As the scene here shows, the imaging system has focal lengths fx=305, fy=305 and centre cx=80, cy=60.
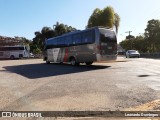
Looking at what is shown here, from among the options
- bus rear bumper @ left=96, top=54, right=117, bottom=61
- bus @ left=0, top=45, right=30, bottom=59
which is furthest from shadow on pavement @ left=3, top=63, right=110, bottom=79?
bus @ left=0, top=45, right=30, bottom=59

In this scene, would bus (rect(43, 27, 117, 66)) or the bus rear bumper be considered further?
bus (rect(43, 27, 117, 66))

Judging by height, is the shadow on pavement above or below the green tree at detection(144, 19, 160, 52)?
below

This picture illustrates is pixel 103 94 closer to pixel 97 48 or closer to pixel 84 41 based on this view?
pixel 97 48

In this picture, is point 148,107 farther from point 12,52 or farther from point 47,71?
point 12,52

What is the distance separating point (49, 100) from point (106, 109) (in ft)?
7.03

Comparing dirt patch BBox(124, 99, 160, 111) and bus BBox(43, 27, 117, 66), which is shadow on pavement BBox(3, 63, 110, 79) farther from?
dirt patch BBox(124, 99, 160, 111)

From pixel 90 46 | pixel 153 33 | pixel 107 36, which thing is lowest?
pixel 90 46

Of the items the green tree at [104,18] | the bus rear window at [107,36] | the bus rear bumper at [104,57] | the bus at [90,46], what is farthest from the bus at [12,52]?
the bus rear bumper at [104,57]

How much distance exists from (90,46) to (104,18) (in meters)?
21.2

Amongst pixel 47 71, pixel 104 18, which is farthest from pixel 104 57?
pixel 104 18

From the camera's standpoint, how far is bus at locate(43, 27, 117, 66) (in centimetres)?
2334

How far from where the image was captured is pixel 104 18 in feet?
146

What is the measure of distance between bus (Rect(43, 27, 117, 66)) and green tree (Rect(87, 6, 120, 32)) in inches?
629

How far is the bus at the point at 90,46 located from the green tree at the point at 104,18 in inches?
629
